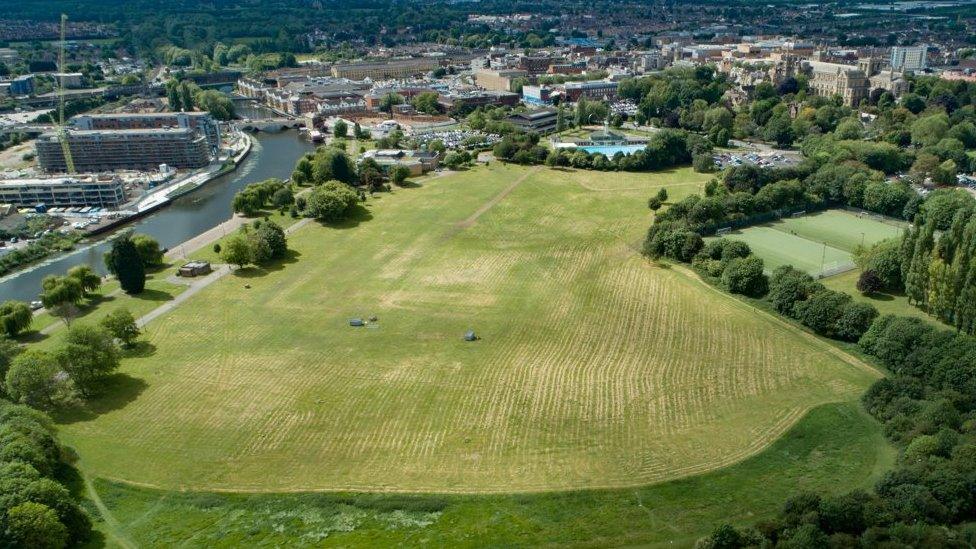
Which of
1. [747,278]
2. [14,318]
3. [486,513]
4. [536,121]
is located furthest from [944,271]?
[536,121]

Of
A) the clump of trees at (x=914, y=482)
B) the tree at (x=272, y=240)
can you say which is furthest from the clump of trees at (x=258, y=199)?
the clump of trees at (x=914, y=482)

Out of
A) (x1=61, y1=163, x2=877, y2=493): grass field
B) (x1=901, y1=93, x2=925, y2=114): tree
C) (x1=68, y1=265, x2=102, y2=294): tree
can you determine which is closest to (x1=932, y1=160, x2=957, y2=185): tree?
(x1=901, y1=93, x2=925, y2=114): tree

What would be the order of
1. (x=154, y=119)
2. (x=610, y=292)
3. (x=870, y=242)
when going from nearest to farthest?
(x=610, y=292), (x=870, y=242), (x=154, y=119)

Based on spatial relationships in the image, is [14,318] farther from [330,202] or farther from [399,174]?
[399,174]

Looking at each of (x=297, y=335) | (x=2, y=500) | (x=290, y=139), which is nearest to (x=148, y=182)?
(x=290, y=139)

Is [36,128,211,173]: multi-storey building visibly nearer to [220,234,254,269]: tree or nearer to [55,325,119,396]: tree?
[220,234,254,269]: tree

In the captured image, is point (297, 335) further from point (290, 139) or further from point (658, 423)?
point (290, 139)
